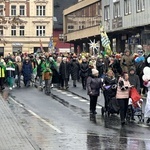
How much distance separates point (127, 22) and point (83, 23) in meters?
18.1

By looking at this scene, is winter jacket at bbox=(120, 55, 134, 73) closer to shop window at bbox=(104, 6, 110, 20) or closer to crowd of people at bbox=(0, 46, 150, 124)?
crowd of people at bbox=(0, 46, 150, 124)

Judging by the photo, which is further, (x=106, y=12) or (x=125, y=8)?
(x=106, y=12)

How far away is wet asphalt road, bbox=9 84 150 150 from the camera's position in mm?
Answer: 12727

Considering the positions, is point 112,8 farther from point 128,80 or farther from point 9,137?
point 9,137

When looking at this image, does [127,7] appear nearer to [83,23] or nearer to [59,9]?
[83,23]

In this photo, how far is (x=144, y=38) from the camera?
42.8 m

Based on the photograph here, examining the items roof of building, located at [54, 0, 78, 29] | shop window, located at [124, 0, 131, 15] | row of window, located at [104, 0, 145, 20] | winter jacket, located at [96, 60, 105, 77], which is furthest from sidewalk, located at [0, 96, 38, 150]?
roof of building, located at [54, 0, 78, 29]

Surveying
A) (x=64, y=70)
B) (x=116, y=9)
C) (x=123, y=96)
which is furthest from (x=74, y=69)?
(x=116, y=9)

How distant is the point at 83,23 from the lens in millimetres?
65812

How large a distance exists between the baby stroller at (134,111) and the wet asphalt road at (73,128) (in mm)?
380

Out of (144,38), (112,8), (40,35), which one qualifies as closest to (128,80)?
(144,38)

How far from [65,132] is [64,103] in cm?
811

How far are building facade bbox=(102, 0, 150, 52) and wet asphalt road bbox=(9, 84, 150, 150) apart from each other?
2000 centimetres

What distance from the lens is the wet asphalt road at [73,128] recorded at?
12727 millimetres
